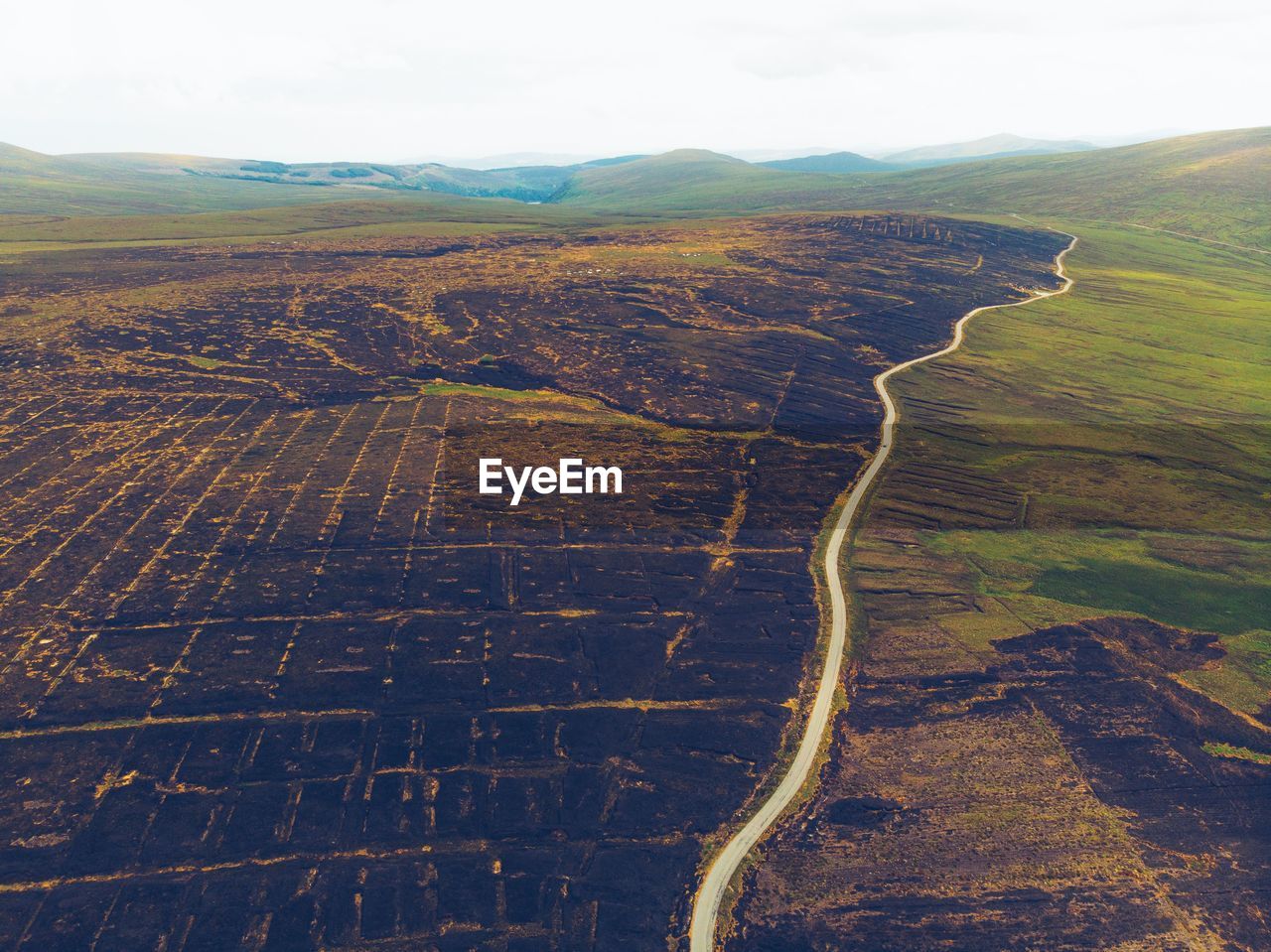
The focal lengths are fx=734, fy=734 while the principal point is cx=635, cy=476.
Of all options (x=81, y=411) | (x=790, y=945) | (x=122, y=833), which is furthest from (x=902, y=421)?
(x=81, y=411)

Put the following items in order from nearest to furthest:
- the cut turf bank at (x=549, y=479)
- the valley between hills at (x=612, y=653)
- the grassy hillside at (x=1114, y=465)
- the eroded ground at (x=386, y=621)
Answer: the valley between hills at (x=612, y=653) → the eroded ground at (x=386, y=621) → the grassy hillside at (x=1114, y=465) → the cut turf bank at (x=549, y=479)

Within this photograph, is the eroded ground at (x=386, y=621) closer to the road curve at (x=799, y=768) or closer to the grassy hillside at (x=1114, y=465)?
the road curve at (x=799, y=768)

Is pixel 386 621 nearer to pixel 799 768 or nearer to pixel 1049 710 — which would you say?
pixel 799 768

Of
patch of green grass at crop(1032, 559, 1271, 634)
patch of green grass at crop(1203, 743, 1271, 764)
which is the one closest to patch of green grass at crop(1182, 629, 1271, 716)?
patch of green grass at crop(1032, 559, 1271, 634)

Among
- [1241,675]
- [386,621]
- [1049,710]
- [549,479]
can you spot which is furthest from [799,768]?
[549,479]

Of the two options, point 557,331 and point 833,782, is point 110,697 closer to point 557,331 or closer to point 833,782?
point 833,782

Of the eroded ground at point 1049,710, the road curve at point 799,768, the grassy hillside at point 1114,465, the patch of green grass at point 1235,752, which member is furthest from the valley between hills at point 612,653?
the road curve at point 799,768

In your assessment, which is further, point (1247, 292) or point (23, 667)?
point (1247, 292)
